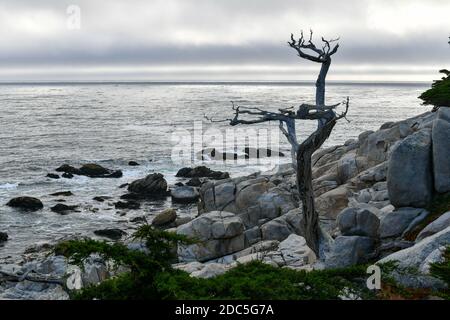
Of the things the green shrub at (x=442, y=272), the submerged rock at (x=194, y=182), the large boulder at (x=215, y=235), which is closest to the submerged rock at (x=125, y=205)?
the submerged rock at (x=194, y=182)

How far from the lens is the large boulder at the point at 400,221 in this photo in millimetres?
16013

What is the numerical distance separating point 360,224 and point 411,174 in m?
2.68

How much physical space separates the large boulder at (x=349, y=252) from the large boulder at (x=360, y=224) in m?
0.87

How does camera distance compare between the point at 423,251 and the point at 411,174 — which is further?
the point at 411,174

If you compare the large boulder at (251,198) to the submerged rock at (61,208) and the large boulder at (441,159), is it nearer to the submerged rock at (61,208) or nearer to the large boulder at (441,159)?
the submerged rock at (61,208)

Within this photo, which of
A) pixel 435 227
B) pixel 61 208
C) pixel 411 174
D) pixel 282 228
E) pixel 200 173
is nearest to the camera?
pixel 435 227

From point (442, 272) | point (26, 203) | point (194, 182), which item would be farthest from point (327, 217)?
point (26, 203)

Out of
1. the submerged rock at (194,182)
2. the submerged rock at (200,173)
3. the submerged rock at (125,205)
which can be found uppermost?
the submerged rock at (200,173)

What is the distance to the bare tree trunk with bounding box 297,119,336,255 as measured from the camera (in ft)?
50.9

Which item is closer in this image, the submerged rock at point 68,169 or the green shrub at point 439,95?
the green shrub at point 439,95

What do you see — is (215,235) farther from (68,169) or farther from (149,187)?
(68,169)

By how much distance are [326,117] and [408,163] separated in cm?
365

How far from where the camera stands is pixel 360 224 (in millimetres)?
16203

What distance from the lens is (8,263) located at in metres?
26.0
